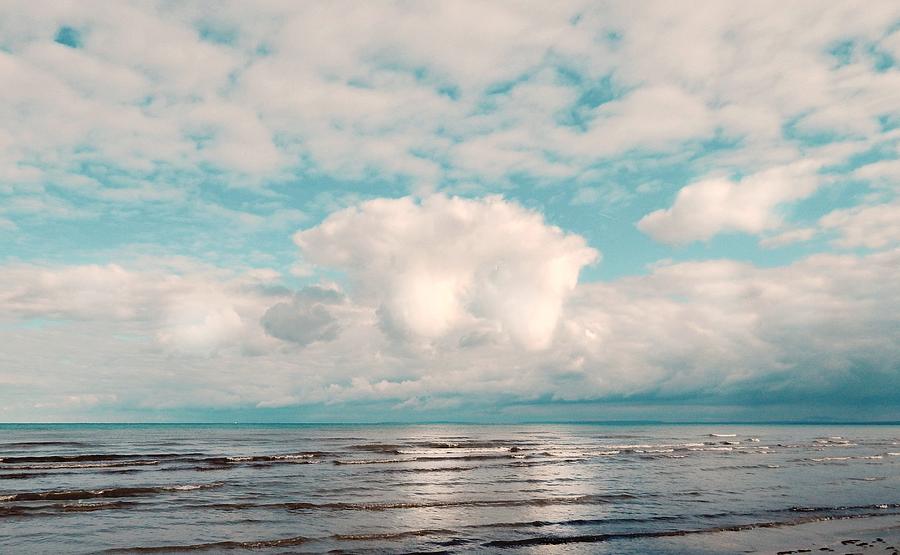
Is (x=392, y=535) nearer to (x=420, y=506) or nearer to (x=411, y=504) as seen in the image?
(x=420, y=506)

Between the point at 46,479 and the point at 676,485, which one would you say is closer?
the point at 676,485

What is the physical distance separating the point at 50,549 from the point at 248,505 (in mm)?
10973

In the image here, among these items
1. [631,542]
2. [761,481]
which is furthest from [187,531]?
[761,481]

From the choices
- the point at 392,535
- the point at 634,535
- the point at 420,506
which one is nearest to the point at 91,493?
the point at 420,506

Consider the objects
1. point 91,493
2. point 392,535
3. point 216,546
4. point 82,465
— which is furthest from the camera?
Answer: point 82,465

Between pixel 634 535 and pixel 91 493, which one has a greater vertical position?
pixel 634 535

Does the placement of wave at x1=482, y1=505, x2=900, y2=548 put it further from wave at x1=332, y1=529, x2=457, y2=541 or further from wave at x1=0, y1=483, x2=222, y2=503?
wave at x1=0, y1=483, x2=222, y2=503

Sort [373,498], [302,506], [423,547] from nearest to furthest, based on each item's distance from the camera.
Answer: [423,547] < [302,506] < [373,498]

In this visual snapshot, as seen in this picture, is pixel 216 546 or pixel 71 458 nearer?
pixel 216 546

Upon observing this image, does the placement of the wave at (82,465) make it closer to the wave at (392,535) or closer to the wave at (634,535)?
the wave at (392,535)

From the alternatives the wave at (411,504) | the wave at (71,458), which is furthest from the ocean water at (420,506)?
the wave at (71,458)

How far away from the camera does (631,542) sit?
23328 millimetres

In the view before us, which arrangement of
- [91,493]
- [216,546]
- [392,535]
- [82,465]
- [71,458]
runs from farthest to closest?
[71,458]
[82,465]
[91,493]
[392,535]
[216,546]

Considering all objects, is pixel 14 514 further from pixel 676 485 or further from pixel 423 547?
pixel 676 485
